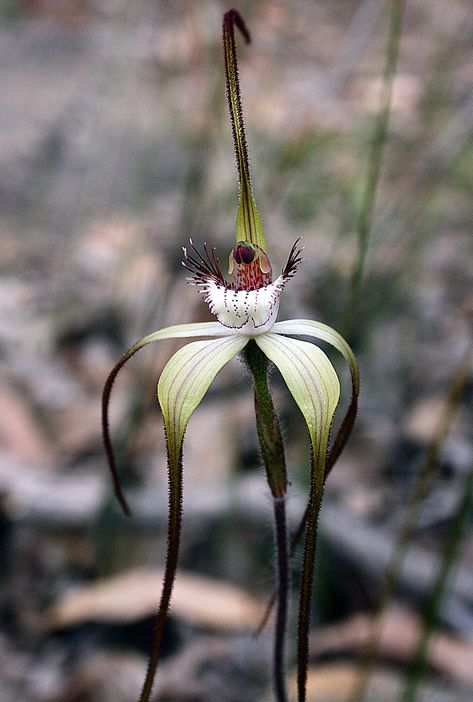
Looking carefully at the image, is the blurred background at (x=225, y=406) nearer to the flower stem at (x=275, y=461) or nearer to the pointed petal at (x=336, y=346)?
the flower stem at (x=275, y=461)

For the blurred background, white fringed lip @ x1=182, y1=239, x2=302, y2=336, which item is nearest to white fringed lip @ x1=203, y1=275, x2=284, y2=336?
white fringed lip @ x1=182, y1=239, x2=302, y2=336

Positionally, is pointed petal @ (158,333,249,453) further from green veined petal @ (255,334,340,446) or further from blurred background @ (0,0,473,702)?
blurred background @ (0,0,473,702)

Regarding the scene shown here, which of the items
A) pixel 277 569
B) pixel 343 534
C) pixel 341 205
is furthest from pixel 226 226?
pixel 277 569

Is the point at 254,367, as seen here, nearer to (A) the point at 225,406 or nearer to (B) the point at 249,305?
(B) the point at 249,305

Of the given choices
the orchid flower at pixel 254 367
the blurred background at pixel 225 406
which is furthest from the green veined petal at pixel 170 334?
the blurred background at pixel 225 406

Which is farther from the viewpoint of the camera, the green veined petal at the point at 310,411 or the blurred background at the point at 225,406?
the blurred background at the point at 225,406
